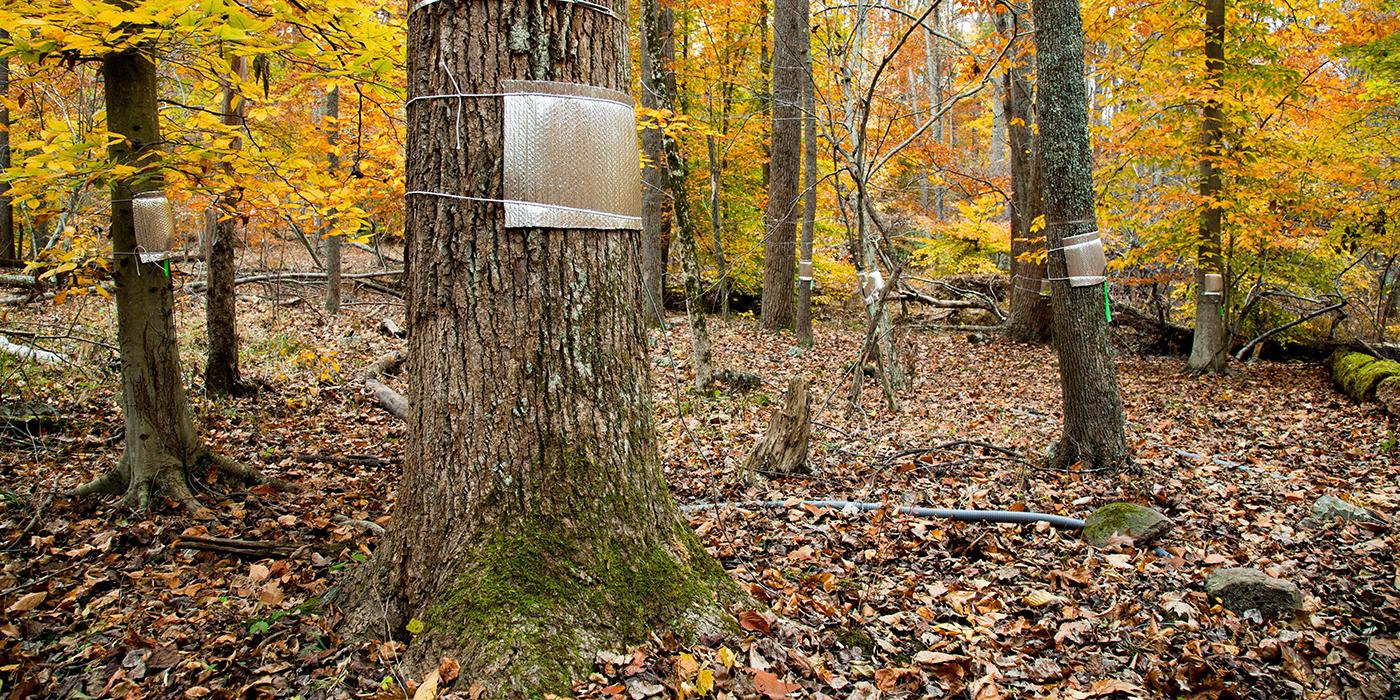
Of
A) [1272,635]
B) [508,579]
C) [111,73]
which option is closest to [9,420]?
[111,73]

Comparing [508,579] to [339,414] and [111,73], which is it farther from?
[339,414]

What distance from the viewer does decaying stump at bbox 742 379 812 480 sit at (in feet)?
17.7

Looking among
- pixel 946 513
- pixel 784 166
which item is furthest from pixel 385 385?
pixel 784 166

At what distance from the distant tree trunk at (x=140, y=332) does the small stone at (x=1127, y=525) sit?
493 cm

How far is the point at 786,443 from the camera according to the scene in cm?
542

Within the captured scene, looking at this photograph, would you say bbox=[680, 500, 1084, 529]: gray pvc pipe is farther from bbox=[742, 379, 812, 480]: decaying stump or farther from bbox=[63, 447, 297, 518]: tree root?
bbox=[63, 447, 297, 518]: tree root

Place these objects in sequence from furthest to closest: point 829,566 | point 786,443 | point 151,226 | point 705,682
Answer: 1. point 786,443
2. point 151,226
3. point 829,566
4. point 705,682

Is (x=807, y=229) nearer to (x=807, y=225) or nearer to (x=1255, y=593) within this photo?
(x=807, y=225)

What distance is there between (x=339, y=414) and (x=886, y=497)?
492 cm

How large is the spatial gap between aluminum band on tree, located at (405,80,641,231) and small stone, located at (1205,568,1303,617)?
3.09 metres

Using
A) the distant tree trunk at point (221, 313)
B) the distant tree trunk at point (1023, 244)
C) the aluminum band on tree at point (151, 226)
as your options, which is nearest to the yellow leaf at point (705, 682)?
the aluminum band on tree at point (151, 226)

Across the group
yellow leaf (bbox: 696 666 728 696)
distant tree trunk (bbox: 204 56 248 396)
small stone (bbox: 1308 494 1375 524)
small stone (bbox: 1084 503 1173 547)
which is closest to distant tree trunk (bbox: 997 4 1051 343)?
small stone (bbox: 1308 494 1375 524)

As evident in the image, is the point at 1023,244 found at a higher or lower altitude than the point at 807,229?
lower

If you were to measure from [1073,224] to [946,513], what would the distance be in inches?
99.3
